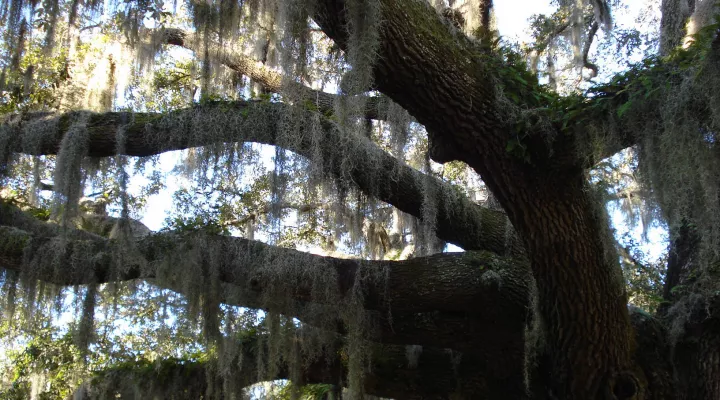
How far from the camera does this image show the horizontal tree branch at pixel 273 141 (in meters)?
4.40

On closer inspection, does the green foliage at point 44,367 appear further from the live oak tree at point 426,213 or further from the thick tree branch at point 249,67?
the thick tree branch at point 249,67

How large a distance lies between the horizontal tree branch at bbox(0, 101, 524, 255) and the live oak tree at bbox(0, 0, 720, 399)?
15mm

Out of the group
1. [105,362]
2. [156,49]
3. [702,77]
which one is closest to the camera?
[702,77]

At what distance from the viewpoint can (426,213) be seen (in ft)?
15.6

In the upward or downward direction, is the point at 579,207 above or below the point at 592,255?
above

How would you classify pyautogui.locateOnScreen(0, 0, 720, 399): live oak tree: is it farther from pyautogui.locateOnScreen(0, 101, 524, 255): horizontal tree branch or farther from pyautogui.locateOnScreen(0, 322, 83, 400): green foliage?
pyautogui.locateOnScreen(0, 322, 83, 400): green foliage

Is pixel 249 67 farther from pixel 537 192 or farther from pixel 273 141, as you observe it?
pixel 537 192

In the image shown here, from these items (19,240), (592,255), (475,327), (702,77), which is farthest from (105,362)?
(702,77)

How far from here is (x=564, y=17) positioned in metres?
7.93

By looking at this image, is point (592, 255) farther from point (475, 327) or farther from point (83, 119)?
point (83, 119)

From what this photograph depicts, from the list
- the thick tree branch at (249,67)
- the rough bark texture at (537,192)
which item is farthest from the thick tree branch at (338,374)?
the thick tree branch at (249,67)

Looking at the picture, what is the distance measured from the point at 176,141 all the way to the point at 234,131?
41 centimetres

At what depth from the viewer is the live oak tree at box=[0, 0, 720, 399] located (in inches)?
148

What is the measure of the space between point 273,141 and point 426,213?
115 cm
